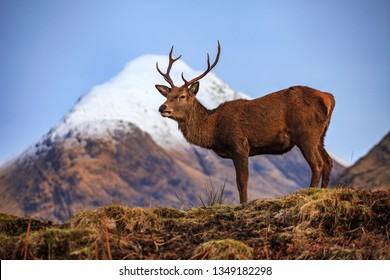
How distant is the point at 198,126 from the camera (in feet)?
45.5

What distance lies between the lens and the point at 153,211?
912 cm

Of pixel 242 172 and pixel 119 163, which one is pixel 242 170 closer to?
pixel 242 172

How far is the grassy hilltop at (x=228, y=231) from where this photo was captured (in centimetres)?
725

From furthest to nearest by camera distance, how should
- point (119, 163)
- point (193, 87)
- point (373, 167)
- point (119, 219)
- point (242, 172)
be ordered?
point (119, 163), point (373, 167), point (193, 87), point (242, 172), point (119, 219)

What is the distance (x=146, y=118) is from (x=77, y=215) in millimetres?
156354

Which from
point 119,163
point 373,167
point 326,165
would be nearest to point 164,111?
point 326,165

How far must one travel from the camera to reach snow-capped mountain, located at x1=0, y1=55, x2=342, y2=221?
130 metres

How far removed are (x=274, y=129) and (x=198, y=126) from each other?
1.59 meters

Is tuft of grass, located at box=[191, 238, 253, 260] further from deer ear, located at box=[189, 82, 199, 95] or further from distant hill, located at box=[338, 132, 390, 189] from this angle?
distant hill, located at box=[338, 132, 390, 189]

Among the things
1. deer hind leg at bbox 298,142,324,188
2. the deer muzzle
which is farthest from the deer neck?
deer hind leg at bbox 298,142,324,188

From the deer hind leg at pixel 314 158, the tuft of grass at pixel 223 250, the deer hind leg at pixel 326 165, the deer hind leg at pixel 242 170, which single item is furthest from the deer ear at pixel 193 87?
the tuft of grass at pixel 223 250
